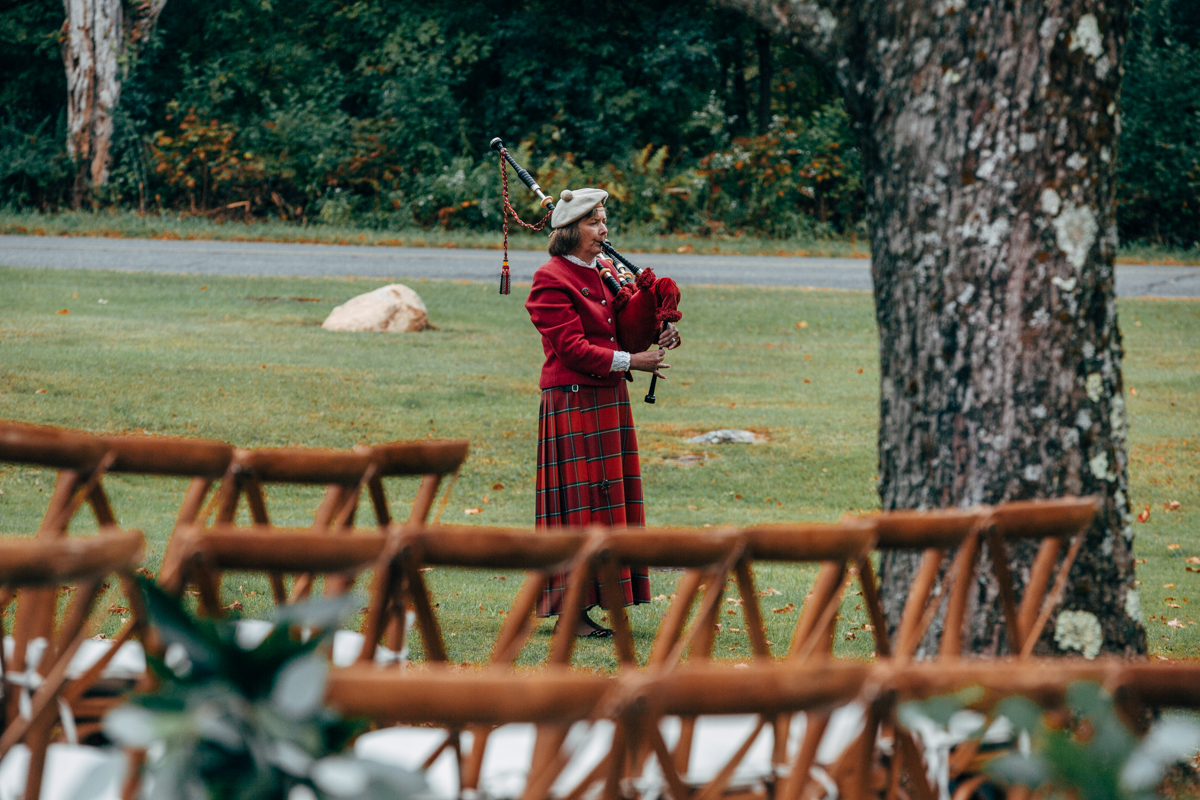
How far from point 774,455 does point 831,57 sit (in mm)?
6141

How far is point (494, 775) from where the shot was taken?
8.29ft

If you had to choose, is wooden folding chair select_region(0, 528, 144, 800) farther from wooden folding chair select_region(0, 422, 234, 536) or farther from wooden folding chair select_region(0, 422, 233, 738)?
wooden folding chair select_region(0, 422, 234, 536)

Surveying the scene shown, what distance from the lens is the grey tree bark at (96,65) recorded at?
2184cm

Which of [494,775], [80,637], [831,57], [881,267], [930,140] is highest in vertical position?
[831,57]

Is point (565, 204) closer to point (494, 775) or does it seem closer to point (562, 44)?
point (494, 775)

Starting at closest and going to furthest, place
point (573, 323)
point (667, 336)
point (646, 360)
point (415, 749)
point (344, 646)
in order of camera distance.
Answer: point (415, 749), point (344, 646), point (573, 323), point (646, 360), point (667, 336)

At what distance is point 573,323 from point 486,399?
575cm

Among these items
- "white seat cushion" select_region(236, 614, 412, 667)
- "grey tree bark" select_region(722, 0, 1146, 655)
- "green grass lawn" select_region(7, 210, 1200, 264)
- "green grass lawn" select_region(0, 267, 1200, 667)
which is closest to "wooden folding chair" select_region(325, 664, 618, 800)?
"white seat cushion" select_region(236, 614, 412, 667)

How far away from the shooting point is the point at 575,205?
205 inches

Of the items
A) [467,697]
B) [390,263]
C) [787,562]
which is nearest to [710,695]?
[467,697]

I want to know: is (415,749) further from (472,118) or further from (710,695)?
(472,118)

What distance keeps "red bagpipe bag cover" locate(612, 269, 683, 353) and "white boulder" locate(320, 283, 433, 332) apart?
327 inches

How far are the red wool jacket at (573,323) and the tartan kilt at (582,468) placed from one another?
0.08m

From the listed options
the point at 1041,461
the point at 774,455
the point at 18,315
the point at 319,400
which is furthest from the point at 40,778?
the point at 18,315
